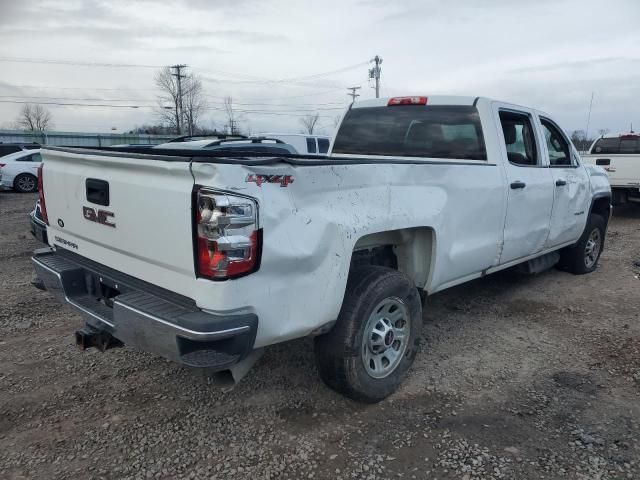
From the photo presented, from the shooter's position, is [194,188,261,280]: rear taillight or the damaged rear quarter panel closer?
[194,188,261,280]: rear taillight

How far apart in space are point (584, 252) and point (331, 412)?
4.45m

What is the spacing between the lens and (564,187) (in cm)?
510

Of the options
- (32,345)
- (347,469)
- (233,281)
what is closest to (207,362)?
(233,281)

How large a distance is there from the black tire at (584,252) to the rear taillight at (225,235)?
16.5ft

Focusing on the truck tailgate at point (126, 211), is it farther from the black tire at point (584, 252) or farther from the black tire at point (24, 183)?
the black tire at point (24, 183)

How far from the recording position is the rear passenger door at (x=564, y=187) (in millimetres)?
5020

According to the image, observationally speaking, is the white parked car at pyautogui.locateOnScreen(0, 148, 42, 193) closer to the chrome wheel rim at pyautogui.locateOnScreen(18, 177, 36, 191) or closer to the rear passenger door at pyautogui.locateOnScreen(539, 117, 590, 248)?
the chrome wheel rim at pyautogui.locateOnScreen(18, 177, 36, 191)

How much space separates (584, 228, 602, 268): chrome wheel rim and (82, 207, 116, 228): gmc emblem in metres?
5.56

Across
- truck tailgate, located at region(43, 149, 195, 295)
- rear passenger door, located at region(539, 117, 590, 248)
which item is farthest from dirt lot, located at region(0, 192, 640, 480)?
rear passenger door, located at region(539, 117, 590, 248)

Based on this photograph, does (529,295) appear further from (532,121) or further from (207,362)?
(207,362)

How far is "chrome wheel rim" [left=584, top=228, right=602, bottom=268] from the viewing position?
6235mm

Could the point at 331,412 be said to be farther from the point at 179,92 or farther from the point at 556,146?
the point at 179,92

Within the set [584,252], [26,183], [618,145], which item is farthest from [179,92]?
[584,252]

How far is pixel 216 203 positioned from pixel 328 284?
0.80 meters
